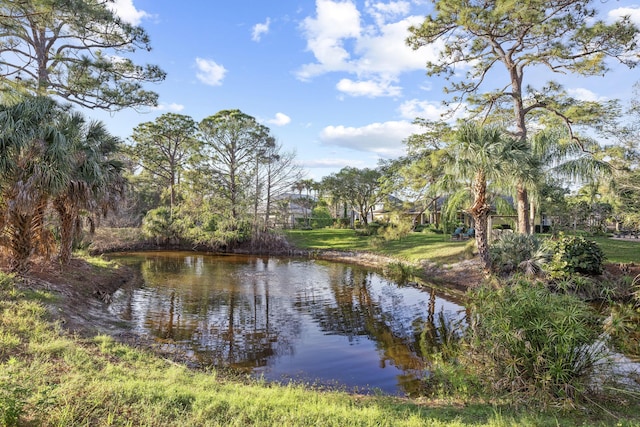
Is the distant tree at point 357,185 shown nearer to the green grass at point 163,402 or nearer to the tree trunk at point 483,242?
the tree trunk at point 483,242

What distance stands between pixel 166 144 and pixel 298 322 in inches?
1033

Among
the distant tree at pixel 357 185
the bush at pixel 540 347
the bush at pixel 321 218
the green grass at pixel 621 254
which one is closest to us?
the bush at pixel 540 347

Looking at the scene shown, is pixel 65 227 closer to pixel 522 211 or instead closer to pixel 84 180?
pixel 84 180

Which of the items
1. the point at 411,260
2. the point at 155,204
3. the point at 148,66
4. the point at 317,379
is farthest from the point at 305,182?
the point at 317,379

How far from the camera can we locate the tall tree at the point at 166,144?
1128 inches

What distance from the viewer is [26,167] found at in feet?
26.8

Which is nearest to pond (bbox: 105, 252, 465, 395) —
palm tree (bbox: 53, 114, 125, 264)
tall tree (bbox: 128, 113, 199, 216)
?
palm tree (bbox: 53, 114, 125, 264)

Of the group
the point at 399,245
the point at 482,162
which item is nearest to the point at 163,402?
the point at 482,162

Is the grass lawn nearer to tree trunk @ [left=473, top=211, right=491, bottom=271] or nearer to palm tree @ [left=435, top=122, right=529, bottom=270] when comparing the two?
tree trunk @ [left=473, top=211, right=491, bottom=271]

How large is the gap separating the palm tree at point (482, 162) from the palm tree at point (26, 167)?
11.2m

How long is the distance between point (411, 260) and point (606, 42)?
11474mm

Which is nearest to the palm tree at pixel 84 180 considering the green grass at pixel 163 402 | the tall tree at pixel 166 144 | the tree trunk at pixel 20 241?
the tree trunk at pixel 20 241

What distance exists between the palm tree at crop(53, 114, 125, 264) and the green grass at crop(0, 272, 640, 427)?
16.9ft

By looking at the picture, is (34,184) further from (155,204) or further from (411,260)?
(155,204)
